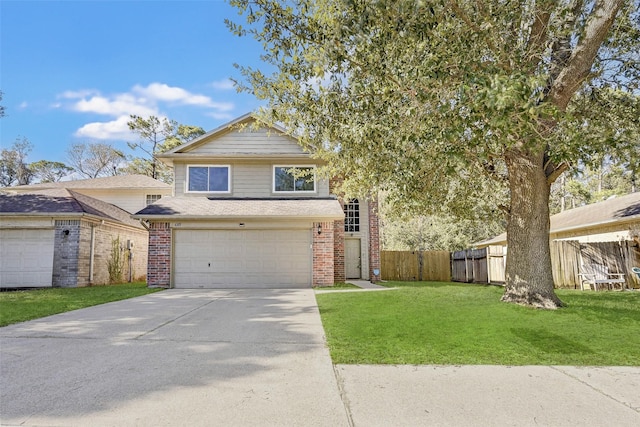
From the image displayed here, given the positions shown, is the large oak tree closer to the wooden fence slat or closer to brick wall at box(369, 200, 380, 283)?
the wooden fence slat

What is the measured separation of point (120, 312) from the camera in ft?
24.2

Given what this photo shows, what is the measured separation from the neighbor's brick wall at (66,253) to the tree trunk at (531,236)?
13758 millimetres

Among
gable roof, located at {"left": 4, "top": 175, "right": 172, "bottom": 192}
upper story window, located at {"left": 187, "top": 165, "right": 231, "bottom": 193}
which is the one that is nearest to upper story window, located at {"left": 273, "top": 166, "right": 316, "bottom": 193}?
upper story window, located at {"left": 187, "top": 165, "right": 231, "bottom": 193}

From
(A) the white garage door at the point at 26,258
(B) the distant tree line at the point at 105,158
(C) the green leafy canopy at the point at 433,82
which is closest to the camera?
(C) the green leafy canopy at the point at 433,82

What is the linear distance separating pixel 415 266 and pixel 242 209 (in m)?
10.9

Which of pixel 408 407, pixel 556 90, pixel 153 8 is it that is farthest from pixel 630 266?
pixel 153 8

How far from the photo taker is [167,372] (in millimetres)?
3703

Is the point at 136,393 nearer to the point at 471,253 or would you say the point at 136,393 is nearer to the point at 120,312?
the point at 120,312

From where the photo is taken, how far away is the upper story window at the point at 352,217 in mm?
16062

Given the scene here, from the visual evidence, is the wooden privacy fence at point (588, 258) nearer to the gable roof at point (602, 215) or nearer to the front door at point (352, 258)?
the gable roof at point (602, 215)

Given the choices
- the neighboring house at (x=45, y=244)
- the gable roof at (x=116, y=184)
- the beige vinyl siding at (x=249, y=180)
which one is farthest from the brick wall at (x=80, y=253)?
the gable roof at (x=116, y=184)

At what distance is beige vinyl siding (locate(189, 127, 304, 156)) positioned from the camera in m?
14.5

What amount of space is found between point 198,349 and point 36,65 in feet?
48.7

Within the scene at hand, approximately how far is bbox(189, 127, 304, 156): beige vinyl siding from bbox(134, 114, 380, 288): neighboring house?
4cm
